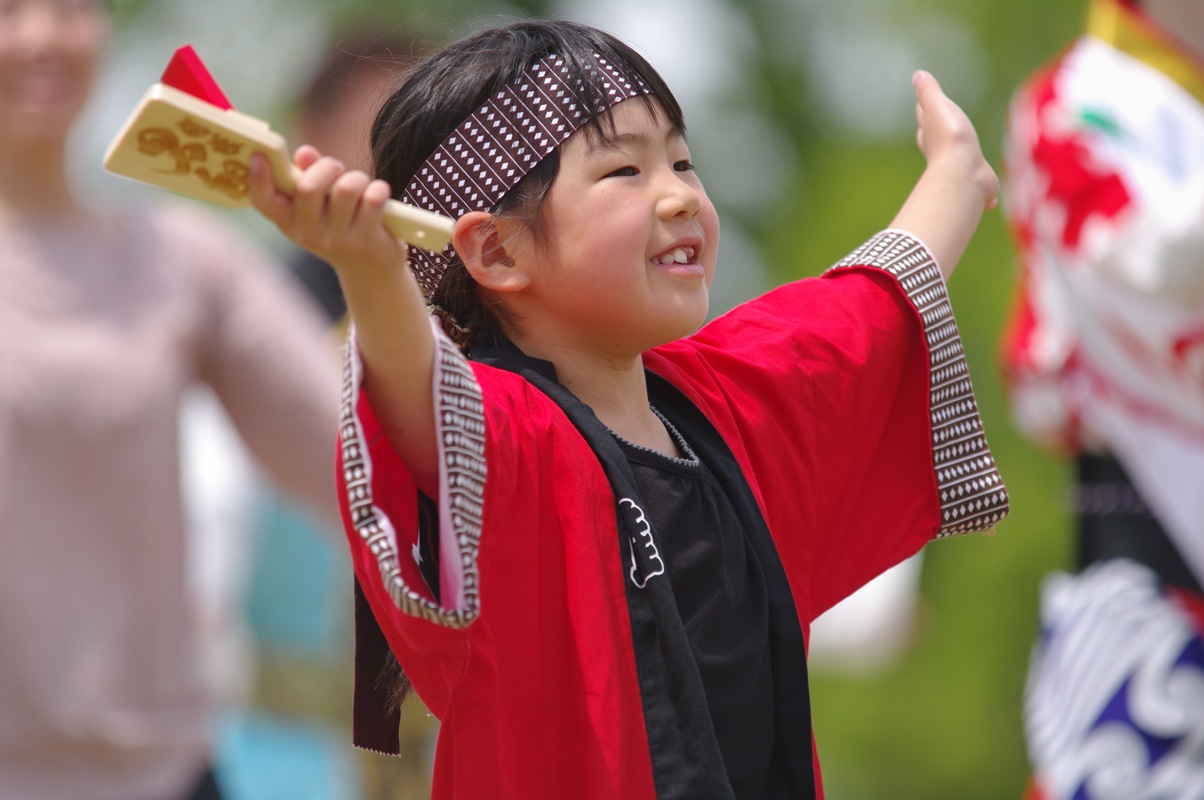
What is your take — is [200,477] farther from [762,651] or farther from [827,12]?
[827,12]

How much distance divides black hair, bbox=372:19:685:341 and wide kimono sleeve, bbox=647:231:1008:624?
256mm

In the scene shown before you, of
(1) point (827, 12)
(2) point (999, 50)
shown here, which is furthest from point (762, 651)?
(1) point (827, 12)

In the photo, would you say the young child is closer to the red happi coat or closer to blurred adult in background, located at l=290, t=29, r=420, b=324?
the red happi coat

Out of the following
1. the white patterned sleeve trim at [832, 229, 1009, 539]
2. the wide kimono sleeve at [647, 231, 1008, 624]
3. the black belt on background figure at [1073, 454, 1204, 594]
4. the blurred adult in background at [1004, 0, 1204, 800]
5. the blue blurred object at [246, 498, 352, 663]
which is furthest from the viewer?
the blue blurred object at [246, 498, 352, 663]

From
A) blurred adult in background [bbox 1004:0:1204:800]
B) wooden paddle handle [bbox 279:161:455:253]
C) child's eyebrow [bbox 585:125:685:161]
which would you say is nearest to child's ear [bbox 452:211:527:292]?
child's eyebrow [bbox 585:125:685:161]

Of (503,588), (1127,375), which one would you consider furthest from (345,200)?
(1127,375)

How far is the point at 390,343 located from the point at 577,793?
1.66ft

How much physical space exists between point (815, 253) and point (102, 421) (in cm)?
724

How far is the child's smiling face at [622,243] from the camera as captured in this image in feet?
6.36

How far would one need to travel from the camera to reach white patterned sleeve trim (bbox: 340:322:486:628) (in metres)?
1.63

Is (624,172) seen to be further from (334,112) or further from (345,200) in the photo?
(334,112)

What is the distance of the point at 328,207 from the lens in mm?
1566

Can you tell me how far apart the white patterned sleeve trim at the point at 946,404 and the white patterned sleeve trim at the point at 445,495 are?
0.76 metres

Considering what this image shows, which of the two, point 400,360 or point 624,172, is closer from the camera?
point 400,360
